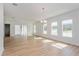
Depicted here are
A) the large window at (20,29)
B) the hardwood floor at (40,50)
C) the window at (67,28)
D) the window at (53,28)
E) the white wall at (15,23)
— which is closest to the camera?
the hardwood floor at (40,50)

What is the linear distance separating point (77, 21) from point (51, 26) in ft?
13.2

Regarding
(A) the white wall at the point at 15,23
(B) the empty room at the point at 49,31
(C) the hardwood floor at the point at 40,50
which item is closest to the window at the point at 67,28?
(B) the empty room at the point at 49,31

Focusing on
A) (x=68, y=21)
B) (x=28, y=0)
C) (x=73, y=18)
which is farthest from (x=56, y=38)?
(x=28, y=0)

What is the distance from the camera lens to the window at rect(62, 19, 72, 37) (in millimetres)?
6691

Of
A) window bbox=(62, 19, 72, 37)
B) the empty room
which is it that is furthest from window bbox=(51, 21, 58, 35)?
window bbox=(62, 19, 72, 37)

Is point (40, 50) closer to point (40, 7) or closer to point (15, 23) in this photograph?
point (40, 7)

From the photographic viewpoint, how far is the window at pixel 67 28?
22.0ft

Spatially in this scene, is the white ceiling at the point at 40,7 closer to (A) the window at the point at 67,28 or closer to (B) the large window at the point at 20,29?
(A) the window at the point at 67,28

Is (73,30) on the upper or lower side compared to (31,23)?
lower

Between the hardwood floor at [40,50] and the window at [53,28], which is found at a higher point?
the window at [53,28]

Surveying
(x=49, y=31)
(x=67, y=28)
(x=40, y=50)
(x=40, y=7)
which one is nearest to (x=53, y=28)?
(x=49, y=31)

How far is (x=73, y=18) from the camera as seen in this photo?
6.24 metres

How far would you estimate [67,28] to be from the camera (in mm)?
7047

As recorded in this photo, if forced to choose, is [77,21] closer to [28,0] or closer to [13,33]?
[28,0]
